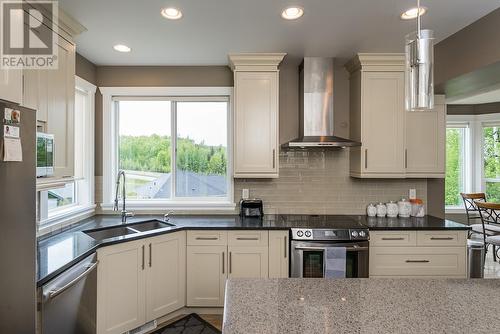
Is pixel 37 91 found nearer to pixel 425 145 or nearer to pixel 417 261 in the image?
pixel 417 261

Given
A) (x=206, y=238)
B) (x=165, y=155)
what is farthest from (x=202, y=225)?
(x=165, y=155)

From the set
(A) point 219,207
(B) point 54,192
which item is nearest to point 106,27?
(B) point 54,192

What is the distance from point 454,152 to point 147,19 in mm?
5839

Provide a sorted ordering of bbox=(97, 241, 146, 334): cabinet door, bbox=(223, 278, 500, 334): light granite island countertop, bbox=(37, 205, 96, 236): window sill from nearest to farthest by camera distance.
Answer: bbox=(223, 278, 500, 334): light granite island countertop → bbox=(97, 241, 146, 334): cabinet door → bbox=(37, 205, 96, 236): window sill

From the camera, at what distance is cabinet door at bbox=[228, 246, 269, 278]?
2.85m

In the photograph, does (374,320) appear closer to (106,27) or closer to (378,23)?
(378,23)

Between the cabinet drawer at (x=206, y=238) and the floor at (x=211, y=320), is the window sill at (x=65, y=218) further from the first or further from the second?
the floor at (x=211, y=320)

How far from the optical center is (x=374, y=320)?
1088 mm

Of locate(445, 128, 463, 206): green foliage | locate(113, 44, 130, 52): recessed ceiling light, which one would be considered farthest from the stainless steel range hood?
locate(445, 128, 463, 206): green foliage

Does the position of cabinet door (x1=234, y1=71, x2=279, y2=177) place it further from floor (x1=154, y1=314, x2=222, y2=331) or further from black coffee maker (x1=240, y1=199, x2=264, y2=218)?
floor (x1=154, y1=314, x2=222, y2=331)

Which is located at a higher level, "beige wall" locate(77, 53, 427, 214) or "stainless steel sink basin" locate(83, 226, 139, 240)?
"beige wall" locate(77, 53, 427, 214)

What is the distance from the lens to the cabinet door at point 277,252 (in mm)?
2840

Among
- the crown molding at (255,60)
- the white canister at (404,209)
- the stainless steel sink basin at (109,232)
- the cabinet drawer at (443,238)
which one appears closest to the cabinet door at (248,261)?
the stainless steel sink basin at (109,232)

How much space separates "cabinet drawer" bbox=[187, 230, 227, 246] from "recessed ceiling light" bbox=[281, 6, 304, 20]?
196 cm
